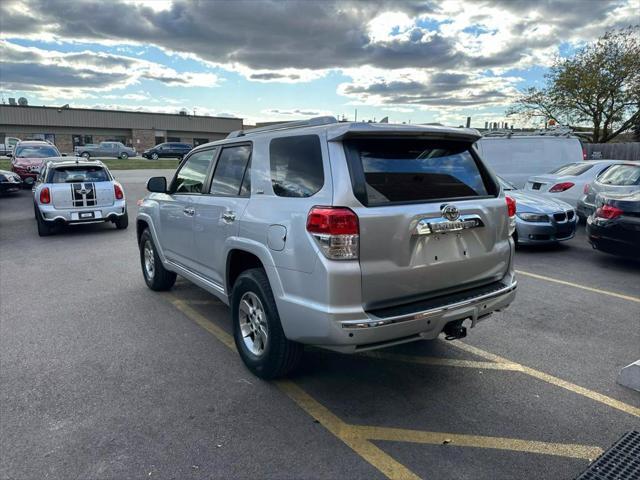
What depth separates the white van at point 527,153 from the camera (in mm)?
12398

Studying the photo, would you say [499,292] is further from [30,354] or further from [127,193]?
[127,193]

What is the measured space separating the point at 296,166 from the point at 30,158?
63.6 ft

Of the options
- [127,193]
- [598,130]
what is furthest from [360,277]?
[598,130]

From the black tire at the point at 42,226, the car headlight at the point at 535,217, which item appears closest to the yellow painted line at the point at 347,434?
the car headlight at the point at 535,217

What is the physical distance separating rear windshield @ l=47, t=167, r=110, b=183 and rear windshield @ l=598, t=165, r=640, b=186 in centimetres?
1032

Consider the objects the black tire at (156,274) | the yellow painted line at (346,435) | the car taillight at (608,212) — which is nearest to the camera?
the yellow painted line at (346,435)

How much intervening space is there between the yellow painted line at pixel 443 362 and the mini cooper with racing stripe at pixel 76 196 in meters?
8.15

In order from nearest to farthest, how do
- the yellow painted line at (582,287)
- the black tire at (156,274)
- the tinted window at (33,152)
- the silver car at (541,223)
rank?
the yellow painted line at (582,287) → the black tire at (156,274) → the silver car at (541,223) → the tinted window at (33,152)

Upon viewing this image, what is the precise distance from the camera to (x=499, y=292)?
11.6 feet

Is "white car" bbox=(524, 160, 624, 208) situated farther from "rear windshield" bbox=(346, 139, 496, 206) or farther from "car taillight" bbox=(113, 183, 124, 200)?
"car taillight" bbox=(113, 183, 124, 200)

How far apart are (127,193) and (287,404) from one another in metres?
16.4

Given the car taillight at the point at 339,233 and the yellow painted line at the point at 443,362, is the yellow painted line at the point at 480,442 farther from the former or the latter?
the car taillight at the point at 339,233

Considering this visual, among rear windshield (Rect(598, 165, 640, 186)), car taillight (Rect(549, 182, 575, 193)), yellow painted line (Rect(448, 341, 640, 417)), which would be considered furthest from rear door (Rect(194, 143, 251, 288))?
car taillight (Rect(549, 182, 575, 193))

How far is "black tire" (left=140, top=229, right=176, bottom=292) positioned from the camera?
19.0 ft
